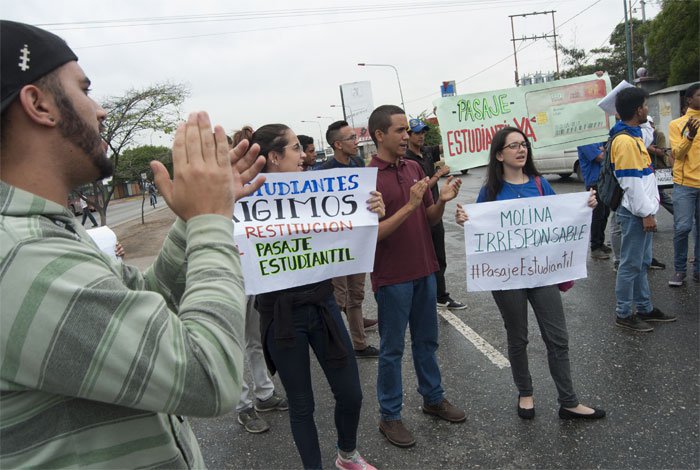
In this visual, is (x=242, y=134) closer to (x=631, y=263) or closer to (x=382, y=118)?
(x=382, y=118)

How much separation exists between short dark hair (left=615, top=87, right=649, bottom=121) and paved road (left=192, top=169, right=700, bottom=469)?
1929mm

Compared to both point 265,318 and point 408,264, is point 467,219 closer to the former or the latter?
point 408,264

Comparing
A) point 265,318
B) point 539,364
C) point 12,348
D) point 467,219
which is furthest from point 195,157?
point 539,364

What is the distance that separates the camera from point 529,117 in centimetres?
451

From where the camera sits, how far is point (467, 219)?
3.44 meters

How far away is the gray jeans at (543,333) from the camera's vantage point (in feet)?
10.2

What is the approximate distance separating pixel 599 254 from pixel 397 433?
5.10 metres

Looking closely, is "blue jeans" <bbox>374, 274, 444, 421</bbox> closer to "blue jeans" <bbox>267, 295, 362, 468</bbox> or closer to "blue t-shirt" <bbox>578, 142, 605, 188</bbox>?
"blue jeans" <bbox>267, 295, 362, 468</bbox>

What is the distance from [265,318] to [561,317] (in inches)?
75.2

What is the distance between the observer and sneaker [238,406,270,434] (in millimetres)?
3357

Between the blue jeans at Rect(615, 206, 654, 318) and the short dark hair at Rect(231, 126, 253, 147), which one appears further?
the blue jeans at Rect(615, 206, 654, 318)

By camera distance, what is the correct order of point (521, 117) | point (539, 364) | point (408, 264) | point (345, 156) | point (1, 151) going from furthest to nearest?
point (345, 156), point (521, 117), point (539, 364), point (408, 264), point (1, 151)

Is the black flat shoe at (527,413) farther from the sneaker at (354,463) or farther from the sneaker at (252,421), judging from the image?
the sneaker at (252,421)

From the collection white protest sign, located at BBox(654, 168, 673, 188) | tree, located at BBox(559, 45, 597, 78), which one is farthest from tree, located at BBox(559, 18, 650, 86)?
white protest sign, located at BBox(654, 168, 673, 188)
